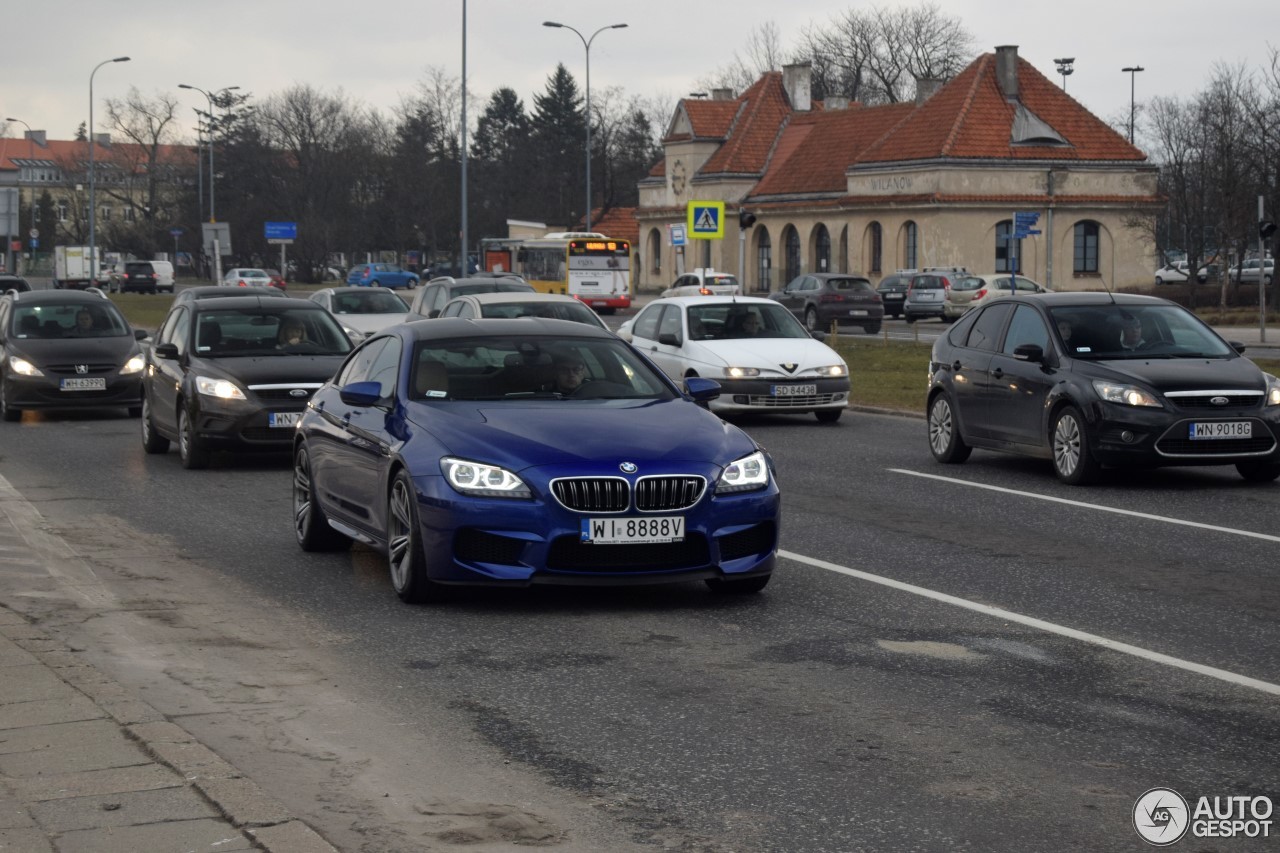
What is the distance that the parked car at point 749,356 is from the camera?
20859mm

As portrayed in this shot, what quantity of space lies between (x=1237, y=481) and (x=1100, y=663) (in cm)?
792

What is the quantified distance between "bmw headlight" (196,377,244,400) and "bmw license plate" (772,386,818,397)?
6704mm

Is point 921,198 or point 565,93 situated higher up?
point 565,93

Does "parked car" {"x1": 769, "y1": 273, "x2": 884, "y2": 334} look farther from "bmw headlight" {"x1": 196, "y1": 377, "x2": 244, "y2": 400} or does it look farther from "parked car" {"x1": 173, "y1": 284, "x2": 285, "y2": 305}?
"bmw headlight" {"x1": 196, "y1": 377, "x2": 244, "y2": 400}

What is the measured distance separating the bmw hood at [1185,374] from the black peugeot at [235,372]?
22.0ft

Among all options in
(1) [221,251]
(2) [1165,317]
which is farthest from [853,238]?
(2) [1165,317]

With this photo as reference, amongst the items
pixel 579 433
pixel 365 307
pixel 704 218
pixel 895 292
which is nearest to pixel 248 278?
pixel 895 292

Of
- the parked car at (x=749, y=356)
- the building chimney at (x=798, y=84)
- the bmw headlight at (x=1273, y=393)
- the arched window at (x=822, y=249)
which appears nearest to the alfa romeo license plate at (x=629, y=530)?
the bmw headlight at (x=1273, y=393)

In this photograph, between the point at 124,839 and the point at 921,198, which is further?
the point at 921,198

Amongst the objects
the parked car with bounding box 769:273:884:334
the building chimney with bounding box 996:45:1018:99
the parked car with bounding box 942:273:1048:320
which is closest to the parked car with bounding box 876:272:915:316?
the parked car with bounding box 942:273:1048:320

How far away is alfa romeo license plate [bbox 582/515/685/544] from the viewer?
28.5ft

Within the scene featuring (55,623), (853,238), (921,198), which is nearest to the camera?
(55,623)

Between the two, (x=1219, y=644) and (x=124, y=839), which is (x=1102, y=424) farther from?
Answer: (x=124, y=839)

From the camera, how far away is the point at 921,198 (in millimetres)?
70000
